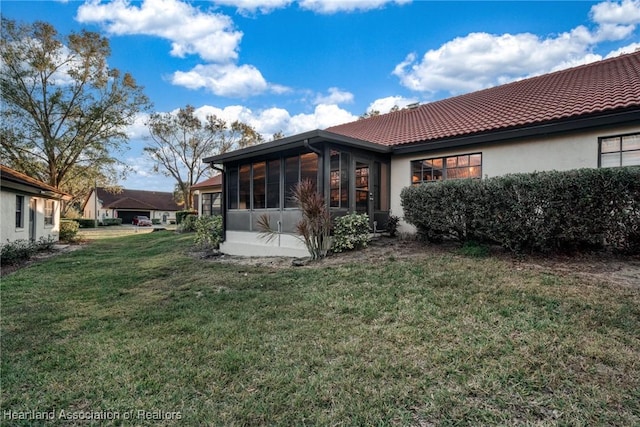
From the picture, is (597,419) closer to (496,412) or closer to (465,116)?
(496,412)

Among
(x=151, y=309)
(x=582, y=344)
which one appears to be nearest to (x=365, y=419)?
(x=582, y=344)

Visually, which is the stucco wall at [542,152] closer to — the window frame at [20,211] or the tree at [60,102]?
the window frame at [20,211]

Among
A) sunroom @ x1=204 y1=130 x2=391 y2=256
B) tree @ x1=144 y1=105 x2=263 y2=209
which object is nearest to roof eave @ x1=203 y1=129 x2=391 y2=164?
sunroom @ x1=204 y1=130 x2=391 y2=256

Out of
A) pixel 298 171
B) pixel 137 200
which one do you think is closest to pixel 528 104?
pixel 298 171

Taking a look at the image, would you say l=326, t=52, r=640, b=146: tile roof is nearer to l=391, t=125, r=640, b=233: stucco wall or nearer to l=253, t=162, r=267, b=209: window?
l=391, t=125, r=640, b=233: stucco wall

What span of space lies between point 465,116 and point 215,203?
48.6 ft

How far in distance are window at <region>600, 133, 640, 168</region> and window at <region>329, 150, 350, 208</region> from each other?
5.71 m

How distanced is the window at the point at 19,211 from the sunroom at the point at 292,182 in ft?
26.0

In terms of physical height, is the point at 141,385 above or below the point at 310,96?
below

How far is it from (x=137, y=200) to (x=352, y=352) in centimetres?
5507

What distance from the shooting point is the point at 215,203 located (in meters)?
19.5

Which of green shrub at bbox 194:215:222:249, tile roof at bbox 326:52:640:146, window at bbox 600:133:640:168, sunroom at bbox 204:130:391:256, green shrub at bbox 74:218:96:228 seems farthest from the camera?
green shrub at bbox 74:218:96:228

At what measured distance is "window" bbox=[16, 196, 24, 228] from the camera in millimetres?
12070

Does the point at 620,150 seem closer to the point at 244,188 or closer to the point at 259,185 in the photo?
the point at 259,185
